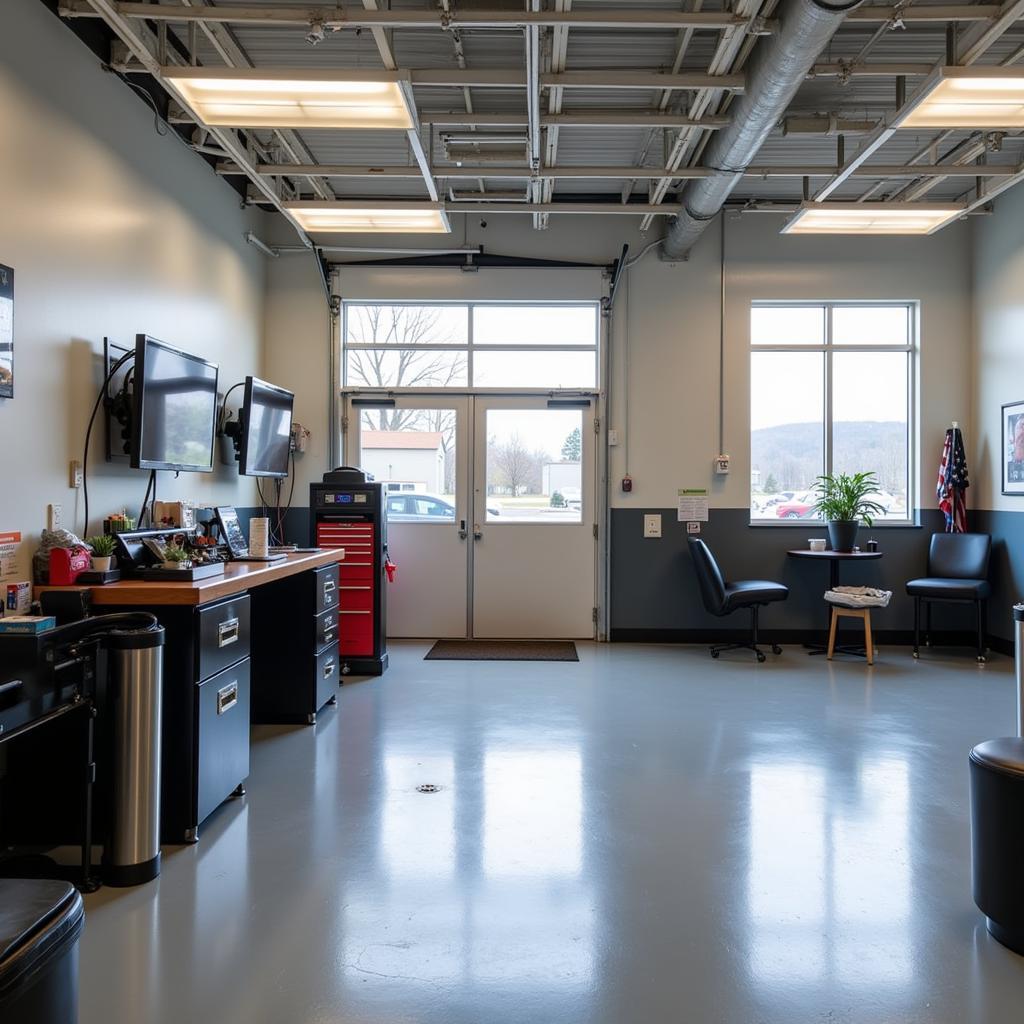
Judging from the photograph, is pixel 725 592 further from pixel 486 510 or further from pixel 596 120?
pixel 596 120

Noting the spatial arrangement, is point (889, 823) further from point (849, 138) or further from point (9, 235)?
point (849, 138)

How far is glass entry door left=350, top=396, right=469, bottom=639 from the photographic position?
6703mm

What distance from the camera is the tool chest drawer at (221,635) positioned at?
8.81 feet

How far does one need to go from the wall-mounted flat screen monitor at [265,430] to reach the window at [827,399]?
4.09m

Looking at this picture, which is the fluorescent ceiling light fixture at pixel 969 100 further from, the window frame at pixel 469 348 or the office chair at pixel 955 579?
the office chair at pixel 955 579

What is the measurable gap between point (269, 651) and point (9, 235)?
7.70ft

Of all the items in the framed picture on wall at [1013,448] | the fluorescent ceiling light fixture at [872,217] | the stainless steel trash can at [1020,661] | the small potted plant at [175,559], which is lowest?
the stainless steel trash can at [1020,661]

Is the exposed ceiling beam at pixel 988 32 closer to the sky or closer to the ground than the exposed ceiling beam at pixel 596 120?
closer to the ground

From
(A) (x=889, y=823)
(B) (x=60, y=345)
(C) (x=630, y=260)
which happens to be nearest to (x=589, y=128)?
(C) (x=630, y=260)

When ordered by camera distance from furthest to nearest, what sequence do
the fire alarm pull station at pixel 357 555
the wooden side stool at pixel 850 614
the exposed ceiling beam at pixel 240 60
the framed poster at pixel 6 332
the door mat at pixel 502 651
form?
the door mat at pixel 502 651 → the wooden side stool at pixel 850 614 → the fire alarm pull station at pixel 357 555 → the exposed ceiling beam at pixel 240 60 → the framed poster at pixel 6 332

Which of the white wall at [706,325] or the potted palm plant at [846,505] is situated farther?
the white wall at [706,325]

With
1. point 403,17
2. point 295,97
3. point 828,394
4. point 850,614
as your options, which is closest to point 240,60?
point 295,97

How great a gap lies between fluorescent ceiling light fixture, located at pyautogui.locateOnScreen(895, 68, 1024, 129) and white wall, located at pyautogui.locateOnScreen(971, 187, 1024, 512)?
2363 mm

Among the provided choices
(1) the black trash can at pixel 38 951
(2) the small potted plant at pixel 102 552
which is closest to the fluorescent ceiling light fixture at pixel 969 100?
(2) the small potted plant at pixel 102 552
